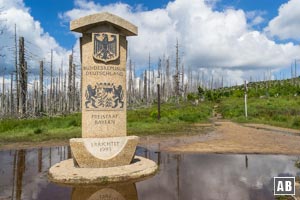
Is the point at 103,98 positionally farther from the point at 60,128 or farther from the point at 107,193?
the point at 60,128

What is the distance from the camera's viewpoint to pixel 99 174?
690 centimetres

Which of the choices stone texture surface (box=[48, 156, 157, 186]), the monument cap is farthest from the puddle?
the monument cap

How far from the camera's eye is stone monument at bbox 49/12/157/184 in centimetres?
780

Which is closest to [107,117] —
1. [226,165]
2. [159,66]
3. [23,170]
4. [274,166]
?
[23,170]

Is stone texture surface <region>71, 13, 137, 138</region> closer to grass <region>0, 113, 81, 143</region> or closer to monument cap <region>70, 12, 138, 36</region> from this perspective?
monument cap <region>70, 12, 138, 36</region>

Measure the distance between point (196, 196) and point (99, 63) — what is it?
4.58 m

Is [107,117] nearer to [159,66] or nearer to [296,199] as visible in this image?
[296,199]

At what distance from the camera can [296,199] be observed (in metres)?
5.14

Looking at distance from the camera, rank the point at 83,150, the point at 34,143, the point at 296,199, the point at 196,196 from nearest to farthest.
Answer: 1. the point at 296,199
2. the point at 196,196
3. the point at 83,150
4. the point at 34,143

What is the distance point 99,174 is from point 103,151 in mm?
1048

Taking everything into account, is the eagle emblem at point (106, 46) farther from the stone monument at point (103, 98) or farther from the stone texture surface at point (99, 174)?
the stone texture surface at point (99, 174)

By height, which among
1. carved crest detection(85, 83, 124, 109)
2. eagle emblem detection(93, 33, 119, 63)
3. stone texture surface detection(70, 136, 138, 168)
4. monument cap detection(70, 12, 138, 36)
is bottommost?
stone texture surface detection(70, 136, 138, 168)

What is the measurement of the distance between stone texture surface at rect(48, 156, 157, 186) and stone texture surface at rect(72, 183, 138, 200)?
1.26ft

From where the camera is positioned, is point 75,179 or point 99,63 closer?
point 75,179
